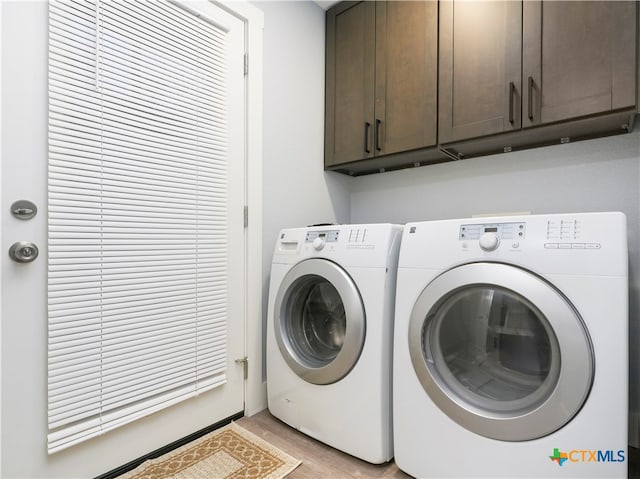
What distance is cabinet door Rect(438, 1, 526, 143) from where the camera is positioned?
4.64ft

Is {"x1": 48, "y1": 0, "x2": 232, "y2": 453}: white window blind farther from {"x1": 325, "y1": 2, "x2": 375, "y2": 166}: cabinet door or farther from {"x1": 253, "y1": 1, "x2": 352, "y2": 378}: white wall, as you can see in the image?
{"x1": 325, "y1": 2, "x2": 375, "y2": 166}: cabinet door

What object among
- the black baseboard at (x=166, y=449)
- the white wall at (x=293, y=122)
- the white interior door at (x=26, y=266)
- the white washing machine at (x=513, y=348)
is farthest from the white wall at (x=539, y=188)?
the white interior door at (x=26, y=266)

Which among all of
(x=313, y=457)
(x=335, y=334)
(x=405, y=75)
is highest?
(x=405, y=75)

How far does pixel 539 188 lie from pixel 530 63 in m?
0.58

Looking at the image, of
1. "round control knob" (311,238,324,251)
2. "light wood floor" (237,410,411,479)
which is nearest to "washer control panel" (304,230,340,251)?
"round control knob" (311,238,324,251)

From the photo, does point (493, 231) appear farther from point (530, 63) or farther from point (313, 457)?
point (313, 457)

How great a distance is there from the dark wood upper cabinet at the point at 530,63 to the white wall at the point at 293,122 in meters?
0.76

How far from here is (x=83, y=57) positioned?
46.4 inches

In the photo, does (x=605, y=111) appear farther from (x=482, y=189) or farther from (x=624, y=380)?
(x=624, y=380)

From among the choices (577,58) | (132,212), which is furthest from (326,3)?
(132,212)

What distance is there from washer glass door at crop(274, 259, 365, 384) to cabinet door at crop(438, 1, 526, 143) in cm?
87

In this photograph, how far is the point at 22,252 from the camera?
1062mm

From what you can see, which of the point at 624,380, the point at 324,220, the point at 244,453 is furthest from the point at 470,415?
the point at 324,220

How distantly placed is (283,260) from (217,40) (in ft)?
3.51
